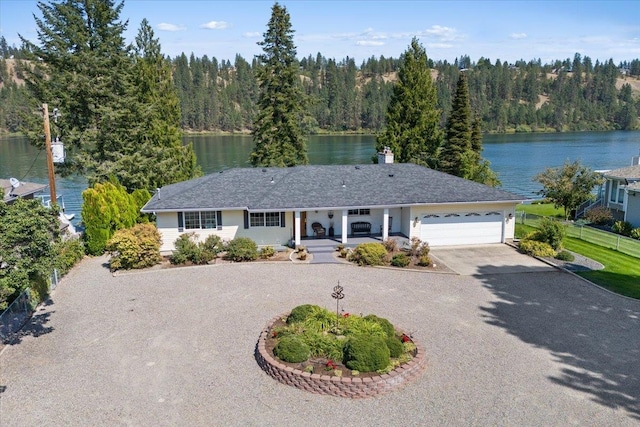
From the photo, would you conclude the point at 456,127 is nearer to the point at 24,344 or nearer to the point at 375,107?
the point at 24,344

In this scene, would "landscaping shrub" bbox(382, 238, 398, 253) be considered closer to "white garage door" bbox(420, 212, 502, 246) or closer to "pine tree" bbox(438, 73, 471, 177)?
"white garage door" bbox(420, 212, 502, 246)

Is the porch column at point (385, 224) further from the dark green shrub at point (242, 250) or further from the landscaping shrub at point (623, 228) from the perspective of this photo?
the landscaping shrub at point (623, 228)

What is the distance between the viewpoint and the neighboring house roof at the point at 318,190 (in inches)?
876

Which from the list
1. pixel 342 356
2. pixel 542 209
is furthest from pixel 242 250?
pixel 542 209

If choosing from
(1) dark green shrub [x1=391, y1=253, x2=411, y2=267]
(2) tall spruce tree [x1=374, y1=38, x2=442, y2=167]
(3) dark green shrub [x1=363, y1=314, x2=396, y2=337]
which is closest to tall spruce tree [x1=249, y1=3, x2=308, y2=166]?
(2) tall spruce tree [x1=374, y1=38, x2=442, y2=167]

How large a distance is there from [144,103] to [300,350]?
27.1 metres

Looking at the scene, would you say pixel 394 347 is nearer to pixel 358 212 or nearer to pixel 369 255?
pixel 369 255

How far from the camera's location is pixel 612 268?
20.2 m

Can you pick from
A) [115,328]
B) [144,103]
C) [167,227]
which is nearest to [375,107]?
[144,103]

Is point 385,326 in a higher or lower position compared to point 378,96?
lower

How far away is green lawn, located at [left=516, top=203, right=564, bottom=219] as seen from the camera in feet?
113

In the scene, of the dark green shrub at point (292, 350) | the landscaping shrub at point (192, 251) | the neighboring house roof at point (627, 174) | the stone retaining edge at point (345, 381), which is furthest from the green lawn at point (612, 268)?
the landscaping shrub at point (192, 251)

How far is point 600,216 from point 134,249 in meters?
26.5

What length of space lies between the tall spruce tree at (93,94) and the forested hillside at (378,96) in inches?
3640
